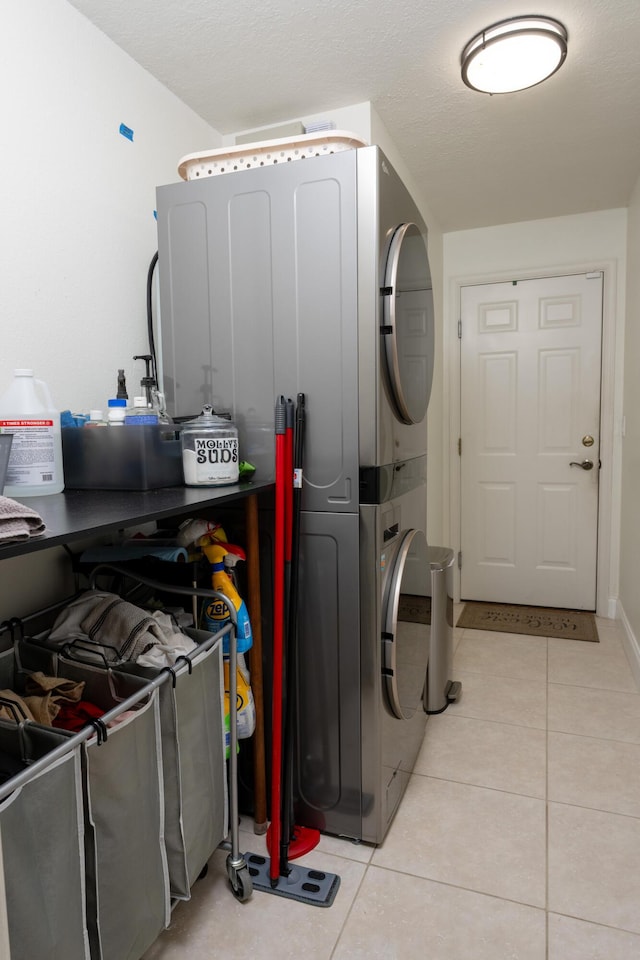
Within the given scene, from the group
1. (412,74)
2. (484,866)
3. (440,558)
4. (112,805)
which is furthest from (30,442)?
(412,74)

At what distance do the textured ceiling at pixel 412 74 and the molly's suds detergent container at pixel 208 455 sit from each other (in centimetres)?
130

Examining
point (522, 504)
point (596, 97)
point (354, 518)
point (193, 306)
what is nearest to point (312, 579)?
point (354, 518)

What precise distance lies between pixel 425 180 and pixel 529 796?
110 inches

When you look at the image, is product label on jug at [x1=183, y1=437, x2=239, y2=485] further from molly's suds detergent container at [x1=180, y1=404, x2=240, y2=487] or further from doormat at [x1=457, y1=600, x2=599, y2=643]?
doormat at [x1=457, y1=600, x2=599, y2=643]

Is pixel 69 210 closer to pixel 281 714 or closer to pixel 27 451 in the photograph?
pixel 27 451

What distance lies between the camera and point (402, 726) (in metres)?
1.83

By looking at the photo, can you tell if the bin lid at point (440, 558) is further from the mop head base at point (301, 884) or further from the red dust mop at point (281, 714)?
the mop head base at point (301, 884)

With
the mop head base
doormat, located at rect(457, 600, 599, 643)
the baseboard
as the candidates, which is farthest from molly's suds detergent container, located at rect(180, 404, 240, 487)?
doormat, located at rect(457, 600, 599, 643)

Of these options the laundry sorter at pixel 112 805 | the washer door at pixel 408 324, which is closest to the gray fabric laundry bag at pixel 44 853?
the laundry sorter at pixel 112 805

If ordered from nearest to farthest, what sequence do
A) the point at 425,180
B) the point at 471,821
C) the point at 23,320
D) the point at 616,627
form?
the point at 23,320 → the point at 471,821 → the point at 425,180 → the point at 616,627

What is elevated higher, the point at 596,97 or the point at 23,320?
the point at 596,97

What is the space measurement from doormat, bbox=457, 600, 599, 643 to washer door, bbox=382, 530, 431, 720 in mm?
1695

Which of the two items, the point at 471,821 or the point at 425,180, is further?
the point at 425,180

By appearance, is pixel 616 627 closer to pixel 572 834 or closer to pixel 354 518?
pixel 572 834
